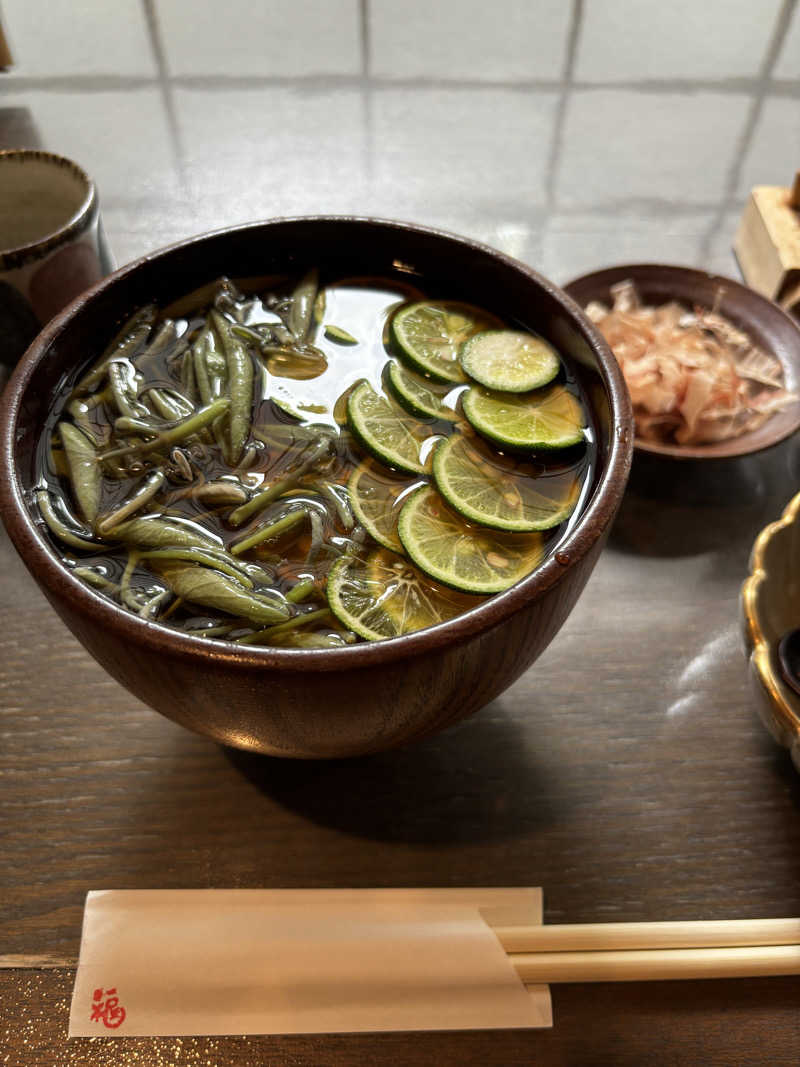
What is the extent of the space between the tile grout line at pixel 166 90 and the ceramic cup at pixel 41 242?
0.51 metres

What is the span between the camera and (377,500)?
1.17 metres

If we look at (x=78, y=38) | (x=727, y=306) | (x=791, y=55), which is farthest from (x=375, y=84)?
(x=727, y=306)

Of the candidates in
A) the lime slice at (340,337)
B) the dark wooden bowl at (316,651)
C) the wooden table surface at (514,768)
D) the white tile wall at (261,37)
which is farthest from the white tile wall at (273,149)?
the dark wooden bowl at (316,651)

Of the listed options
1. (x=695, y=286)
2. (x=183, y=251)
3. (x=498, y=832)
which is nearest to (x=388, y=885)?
(x=498, y=832)

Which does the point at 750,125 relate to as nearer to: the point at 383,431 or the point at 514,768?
the point at 383,431

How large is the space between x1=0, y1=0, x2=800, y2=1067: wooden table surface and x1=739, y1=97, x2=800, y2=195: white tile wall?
0.7 inches

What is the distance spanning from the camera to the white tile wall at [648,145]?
2.32m

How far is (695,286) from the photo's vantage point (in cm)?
183

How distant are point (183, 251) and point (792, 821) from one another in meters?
1.16

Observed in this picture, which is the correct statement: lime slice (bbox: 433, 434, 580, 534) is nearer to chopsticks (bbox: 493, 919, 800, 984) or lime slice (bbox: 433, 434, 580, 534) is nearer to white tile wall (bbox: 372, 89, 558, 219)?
chopsticks (bbox: 493, 919, 800, 984)

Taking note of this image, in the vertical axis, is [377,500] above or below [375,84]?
above

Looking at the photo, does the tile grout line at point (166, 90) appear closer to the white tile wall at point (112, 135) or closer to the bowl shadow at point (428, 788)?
the white tile wall at point (112, 135)

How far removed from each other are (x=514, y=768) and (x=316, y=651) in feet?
1.83

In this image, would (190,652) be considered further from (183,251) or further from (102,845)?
(183,251)
